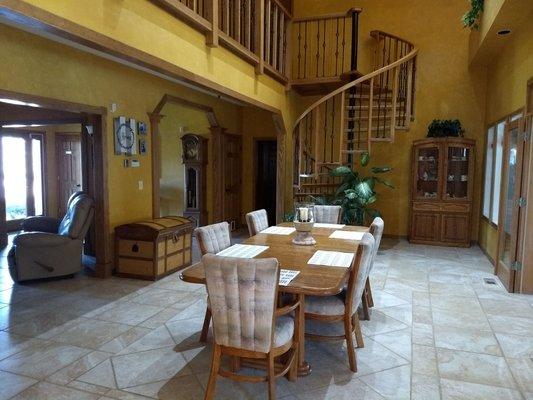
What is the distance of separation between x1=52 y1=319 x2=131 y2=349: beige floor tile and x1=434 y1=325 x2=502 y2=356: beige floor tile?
2.61 meters

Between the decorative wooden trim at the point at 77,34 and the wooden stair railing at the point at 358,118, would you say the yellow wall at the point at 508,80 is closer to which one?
the wooden stair railing at the point at 358,118

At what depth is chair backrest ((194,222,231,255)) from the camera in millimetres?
2825

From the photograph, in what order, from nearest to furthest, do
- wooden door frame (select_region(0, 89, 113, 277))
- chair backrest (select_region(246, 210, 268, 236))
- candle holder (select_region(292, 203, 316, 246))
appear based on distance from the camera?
candle holder (select_region(292, 203, 316, 246)) < chair backrest (select_region(246, 210, 268, 236)) < wooden door frame (select_region(0, 89, 113, 277))

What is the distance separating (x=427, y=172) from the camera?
258 inches

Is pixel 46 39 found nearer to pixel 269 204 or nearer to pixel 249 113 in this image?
pixel 249 113

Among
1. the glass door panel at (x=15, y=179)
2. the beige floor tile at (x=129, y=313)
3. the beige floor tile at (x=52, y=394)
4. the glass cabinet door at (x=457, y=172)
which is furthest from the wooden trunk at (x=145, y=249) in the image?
the glass cabinet door at (x=457, y=172)

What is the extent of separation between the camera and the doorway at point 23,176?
7512mm

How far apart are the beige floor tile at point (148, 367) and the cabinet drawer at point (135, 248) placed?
1.86m

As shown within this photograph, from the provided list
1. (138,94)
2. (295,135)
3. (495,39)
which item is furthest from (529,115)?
(138,94)

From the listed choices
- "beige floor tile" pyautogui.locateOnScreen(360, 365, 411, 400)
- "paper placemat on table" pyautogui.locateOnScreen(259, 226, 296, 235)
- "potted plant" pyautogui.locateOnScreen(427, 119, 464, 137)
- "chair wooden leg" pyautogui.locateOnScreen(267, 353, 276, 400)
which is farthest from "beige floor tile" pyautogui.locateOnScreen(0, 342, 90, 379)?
"potted plant" pyautogui.locateOnScreen(427, 119, 464, 137)

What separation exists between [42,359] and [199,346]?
1.11m

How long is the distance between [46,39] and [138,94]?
4.33 feet

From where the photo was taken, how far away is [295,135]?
630 cm

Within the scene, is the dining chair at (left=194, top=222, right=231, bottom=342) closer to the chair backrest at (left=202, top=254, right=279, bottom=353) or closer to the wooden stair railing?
the chair backrest at (left=202, top=254, right=279, bottom=353)
